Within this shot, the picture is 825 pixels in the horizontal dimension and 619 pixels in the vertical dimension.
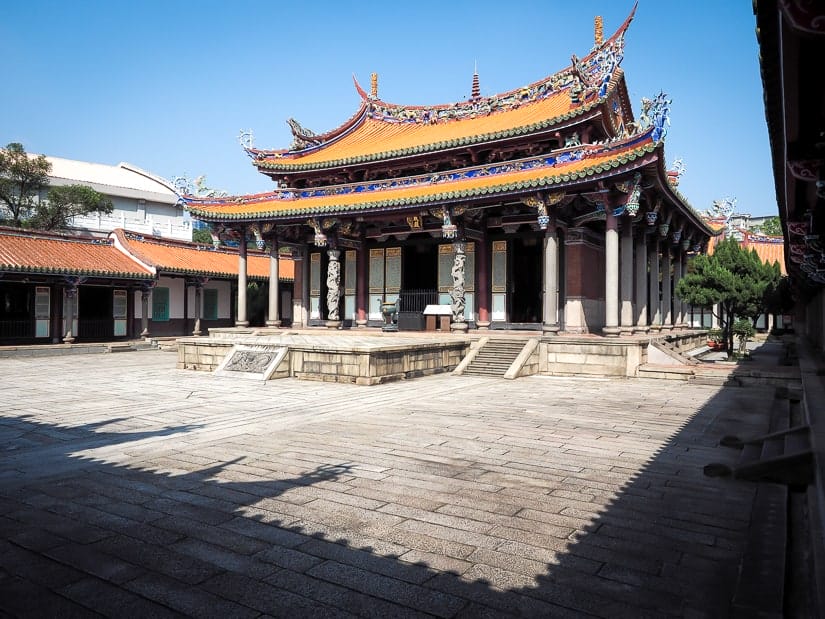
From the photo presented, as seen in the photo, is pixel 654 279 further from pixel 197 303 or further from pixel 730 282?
pixel 197 303

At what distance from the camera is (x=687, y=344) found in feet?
65.5

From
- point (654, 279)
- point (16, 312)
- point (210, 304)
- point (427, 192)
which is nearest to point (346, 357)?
point (427, 192)

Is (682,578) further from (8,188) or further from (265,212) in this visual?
(8,188)

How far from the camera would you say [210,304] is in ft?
95.1

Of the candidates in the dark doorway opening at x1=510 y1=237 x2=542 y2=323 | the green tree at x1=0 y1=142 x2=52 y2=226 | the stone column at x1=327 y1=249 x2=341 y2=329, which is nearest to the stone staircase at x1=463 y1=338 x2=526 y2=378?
the dark doorway opening at x1=510 y1=237 x2=542 y2=323

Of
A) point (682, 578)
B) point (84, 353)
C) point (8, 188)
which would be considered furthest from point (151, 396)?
point (8, 188)

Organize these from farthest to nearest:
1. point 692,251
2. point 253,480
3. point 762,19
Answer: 1. point 692,251
2. point 253,480
3. point 762,19

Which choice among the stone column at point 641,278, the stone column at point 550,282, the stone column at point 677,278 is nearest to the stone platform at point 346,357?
the stone column at point 550,282

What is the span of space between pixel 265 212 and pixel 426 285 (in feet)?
19.6

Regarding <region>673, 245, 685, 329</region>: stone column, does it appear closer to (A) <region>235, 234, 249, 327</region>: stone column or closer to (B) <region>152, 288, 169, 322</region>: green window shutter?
(A) <region>235, 234, 249, 327</region>: stone column

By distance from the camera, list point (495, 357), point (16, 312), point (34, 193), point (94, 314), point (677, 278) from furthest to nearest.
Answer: point (34, 193), point (94, 314), point (677, 278), point (16, 312), point (495, 357)

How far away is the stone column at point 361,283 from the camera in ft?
67.7

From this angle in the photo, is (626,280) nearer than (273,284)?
Yes

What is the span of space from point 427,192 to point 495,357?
18.9ft
